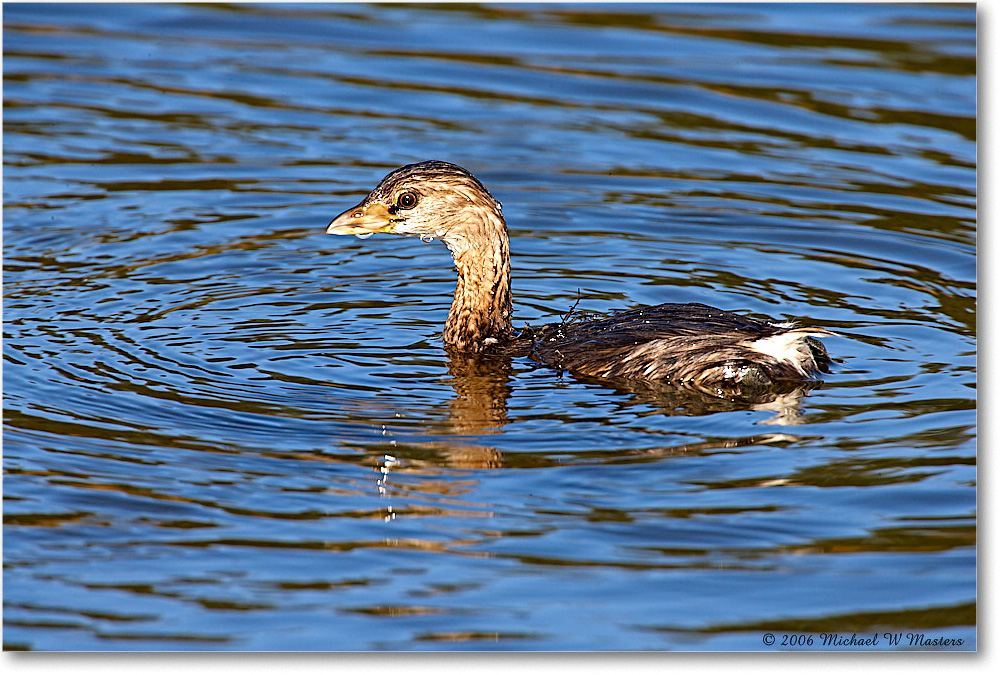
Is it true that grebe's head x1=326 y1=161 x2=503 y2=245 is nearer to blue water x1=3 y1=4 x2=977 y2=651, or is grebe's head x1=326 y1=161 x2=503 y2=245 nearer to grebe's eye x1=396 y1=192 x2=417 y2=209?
grebe's eye x1=396 y1=192 x2=417 y2=209

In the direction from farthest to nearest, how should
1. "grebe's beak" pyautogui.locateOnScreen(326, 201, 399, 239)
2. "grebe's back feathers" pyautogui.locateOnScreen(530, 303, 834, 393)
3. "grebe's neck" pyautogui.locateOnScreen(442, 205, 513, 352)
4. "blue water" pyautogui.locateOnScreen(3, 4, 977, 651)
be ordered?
"grebe's neck" pyautogui.locateOnScreen(442, 205, 513, 352)
"grebe's beak" pyautogui.locateOnScreen(326, 201, 399, 239)
"grebe's back feathers" pyautogui.locateOnScreen(530, 303, 834, 393)
"blue water" pyautogui.locateOnScreen(3, 4, 977, 651)

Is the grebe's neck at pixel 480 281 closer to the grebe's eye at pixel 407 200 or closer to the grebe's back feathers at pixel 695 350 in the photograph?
the grebe's eye at pixel 407 200

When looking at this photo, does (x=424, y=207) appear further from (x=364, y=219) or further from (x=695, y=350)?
(x=695, y=350)

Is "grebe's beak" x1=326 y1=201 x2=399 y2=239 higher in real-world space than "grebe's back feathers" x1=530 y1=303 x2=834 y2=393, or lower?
higher

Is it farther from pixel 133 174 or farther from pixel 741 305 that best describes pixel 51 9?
pixel 741 305

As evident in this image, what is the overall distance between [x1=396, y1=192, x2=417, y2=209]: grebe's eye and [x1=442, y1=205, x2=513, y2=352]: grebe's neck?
278 millimetres

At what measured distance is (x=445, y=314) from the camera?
871 centimetres

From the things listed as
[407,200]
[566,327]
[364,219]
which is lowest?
[566,327]

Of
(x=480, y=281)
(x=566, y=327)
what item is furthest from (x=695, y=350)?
(x=480, y=281)

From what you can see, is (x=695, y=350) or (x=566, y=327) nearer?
(x=695, y=350)

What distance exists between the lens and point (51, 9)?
50.5ft

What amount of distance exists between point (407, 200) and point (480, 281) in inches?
24.1

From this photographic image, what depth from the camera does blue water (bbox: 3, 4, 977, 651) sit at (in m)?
5.22

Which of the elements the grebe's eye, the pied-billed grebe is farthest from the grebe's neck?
the grebe's eye
